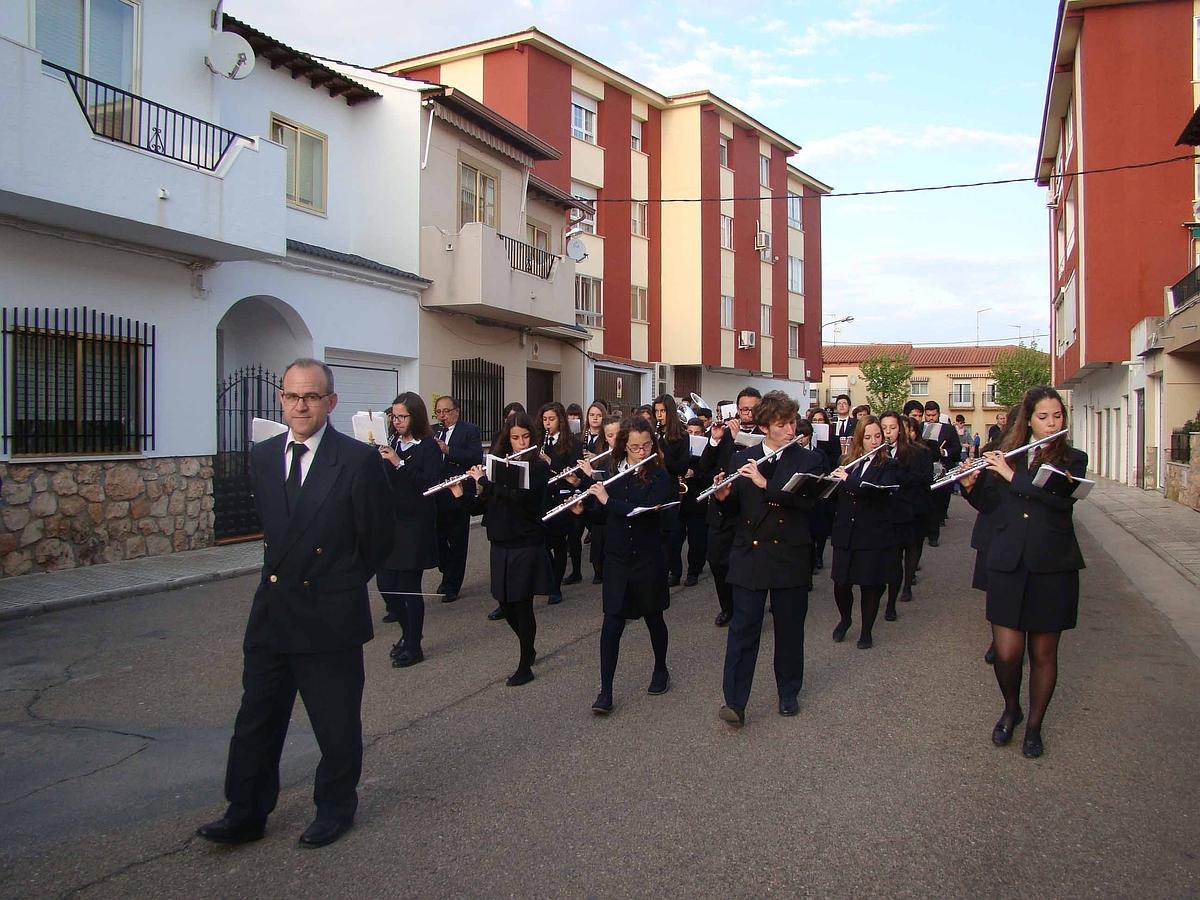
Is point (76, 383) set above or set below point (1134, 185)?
below

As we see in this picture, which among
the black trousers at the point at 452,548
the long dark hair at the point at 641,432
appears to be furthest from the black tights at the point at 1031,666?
the black trousers at the point at 452,548

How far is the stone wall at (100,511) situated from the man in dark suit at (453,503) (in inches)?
178

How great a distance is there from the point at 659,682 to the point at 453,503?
11.1 feet

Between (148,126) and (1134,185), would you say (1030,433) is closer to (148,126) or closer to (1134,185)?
(148,126)

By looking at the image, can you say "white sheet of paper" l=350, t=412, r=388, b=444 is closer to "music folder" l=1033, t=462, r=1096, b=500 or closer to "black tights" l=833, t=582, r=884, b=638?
"black tights" l=833, t=582, r=884, b=638

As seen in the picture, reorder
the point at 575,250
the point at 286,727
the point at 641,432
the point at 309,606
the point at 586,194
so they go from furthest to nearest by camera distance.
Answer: the point at 586,194 → the point at 575,250 → the point at 641,432 → the point at 286,727 → the point at 309,606

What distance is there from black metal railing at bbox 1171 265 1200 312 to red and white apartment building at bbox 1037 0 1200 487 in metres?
0.19

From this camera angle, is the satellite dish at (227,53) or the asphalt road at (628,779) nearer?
the asphalt road at (628,779)

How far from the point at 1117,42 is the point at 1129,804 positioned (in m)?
25.6

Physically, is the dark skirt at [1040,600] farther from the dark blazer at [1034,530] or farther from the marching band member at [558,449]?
the marching band member at [558,449]

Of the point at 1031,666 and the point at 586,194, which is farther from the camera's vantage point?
the point at 586,194

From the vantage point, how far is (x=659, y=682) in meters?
6.07

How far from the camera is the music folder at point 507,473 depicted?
6395 millimetres

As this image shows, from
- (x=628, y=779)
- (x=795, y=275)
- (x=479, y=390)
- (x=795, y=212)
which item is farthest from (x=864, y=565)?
(x=795, y=212)
